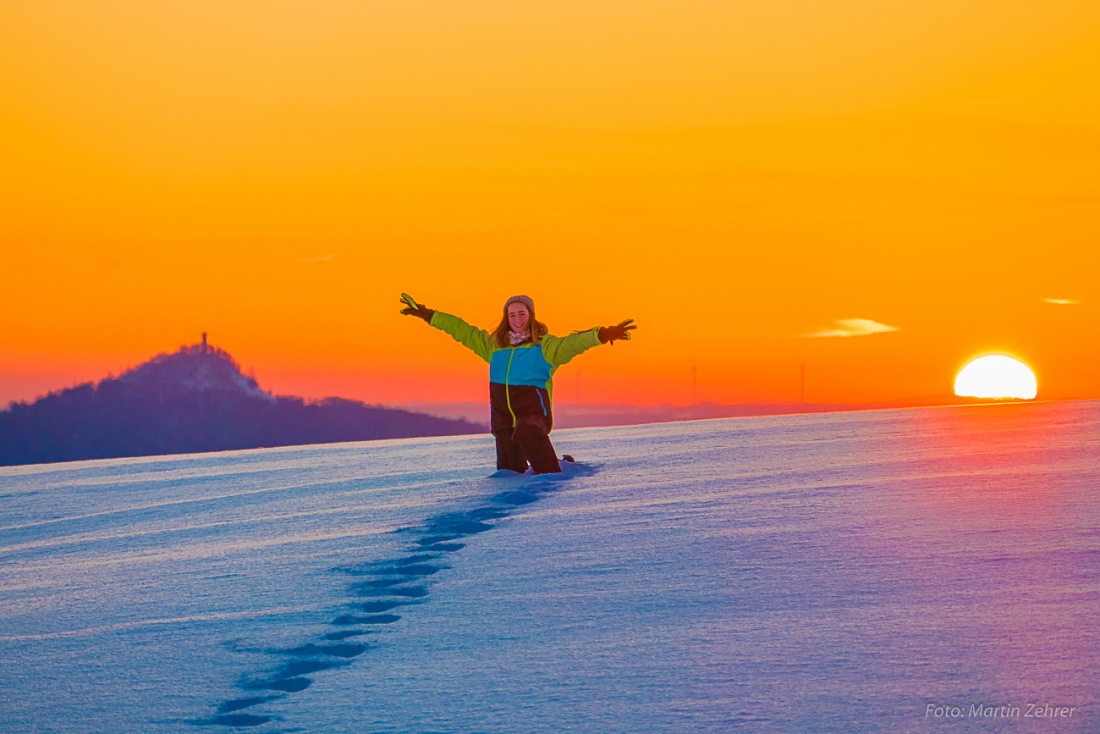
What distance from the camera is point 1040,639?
3285 mm

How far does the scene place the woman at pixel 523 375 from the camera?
7465mm

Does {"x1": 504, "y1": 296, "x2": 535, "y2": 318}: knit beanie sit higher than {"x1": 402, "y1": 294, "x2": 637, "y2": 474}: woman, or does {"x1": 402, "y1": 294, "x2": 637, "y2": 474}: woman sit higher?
{"x1": 504, "y1": 296, "x2": 535, "y2": 318}: knit beanie

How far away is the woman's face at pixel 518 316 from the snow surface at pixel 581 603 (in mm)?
986

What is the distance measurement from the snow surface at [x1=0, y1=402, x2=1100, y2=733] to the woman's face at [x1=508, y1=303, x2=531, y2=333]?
99cm

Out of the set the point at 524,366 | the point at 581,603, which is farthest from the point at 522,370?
the point at 581,603

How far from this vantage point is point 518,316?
24.5ft

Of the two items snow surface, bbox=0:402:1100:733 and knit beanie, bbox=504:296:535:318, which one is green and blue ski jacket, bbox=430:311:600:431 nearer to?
knit beanie, bbox=504:296:535:318

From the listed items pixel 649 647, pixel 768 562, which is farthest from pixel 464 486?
pixel 649 647

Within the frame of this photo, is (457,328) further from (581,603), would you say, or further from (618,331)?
(581,603)

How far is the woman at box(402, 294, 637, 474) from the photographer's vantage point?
24.5 feet

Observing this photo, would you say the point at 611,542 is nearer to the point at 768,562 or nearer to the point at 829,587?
the point at 768,562

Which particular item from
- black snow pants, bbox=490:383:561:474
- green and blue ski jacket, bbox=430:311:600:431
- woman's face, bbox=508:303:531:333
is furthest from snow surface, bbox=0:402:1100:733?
woman's face, bbox=508:303:531:333

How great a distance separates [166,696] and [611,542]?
2.11 m

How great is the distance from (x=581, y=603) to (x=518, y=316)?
3.69 metres
